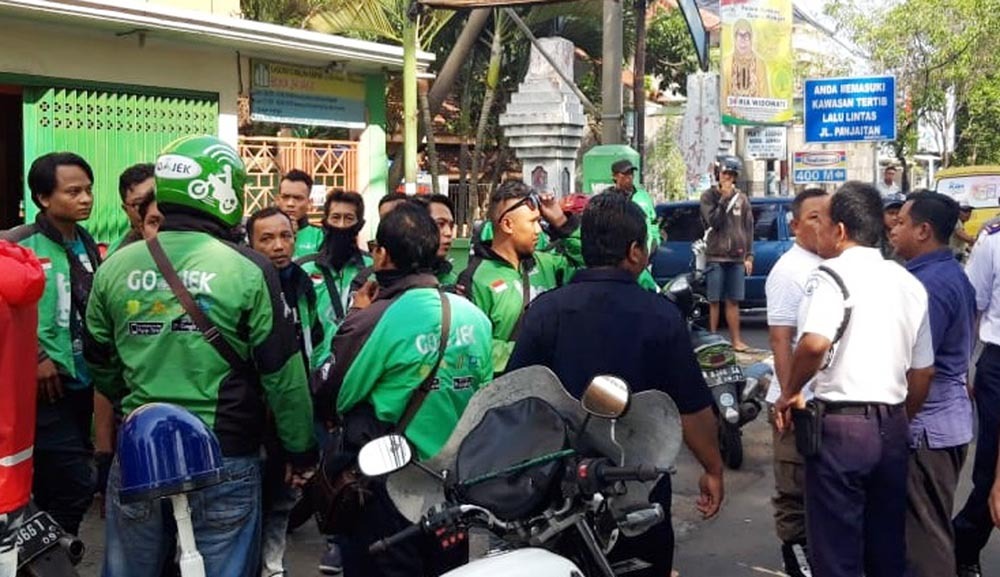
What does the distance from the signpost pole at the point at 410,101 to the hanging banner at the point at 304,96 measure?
999 mm

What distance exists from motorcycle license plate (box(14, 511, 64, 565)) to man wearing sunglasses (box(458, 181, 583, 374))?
2382mm

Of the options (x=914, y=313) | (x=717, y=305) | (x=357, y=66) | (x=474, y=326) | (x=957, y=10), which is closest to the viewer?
(x=474, y=326)

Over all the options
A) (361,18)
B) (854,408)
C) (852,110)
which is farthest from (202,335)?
(852,110)

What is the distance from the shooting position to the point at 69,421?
493 centimetres

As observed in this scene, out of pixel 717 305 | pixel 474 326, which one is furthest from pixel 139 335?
pixel 717 305

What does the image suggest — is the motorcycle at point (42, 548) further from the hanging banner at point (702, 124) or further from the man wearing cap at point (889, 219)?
the hanging banner at point (702, 124)

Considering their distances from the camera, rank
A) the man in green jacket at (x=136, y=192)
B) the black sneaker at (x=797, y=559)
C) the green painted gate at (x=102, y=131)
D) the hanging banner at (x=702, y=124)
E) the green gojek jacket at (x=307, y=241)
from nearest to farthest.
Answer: the black sneaker at (x=797, y=559) → the man in green jacket at (x=136, y=192) → the green gojek jacket at (x=307, y=241) → the green painted gate at (x=102, y=131) → the hanging banner at (x=702, y=124)

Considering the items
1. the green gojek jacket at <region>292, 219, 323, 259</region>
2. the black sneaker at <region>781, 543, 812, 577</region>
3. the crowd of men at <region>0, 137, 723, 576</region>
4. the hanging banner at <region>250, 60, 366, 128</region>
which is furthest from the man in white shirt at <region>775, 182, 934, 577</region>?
the hanging banner at <region>250, 60, 366, 128</region>

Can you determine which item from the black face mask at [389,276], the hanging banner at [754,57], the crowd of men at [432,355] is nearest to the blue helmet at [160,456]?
the crowd of men at [432,355]

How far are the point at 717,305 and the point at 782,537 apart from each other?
24.8ft

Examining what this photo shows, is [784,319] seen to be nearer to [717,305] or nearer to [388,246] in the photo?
[388,246]

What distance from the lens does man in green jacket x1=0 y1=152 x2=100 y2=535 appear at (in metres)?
4.82

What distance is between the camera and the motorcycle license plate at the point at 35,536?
364cm

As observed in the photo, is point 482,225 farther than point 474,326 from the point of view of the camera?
Yes
